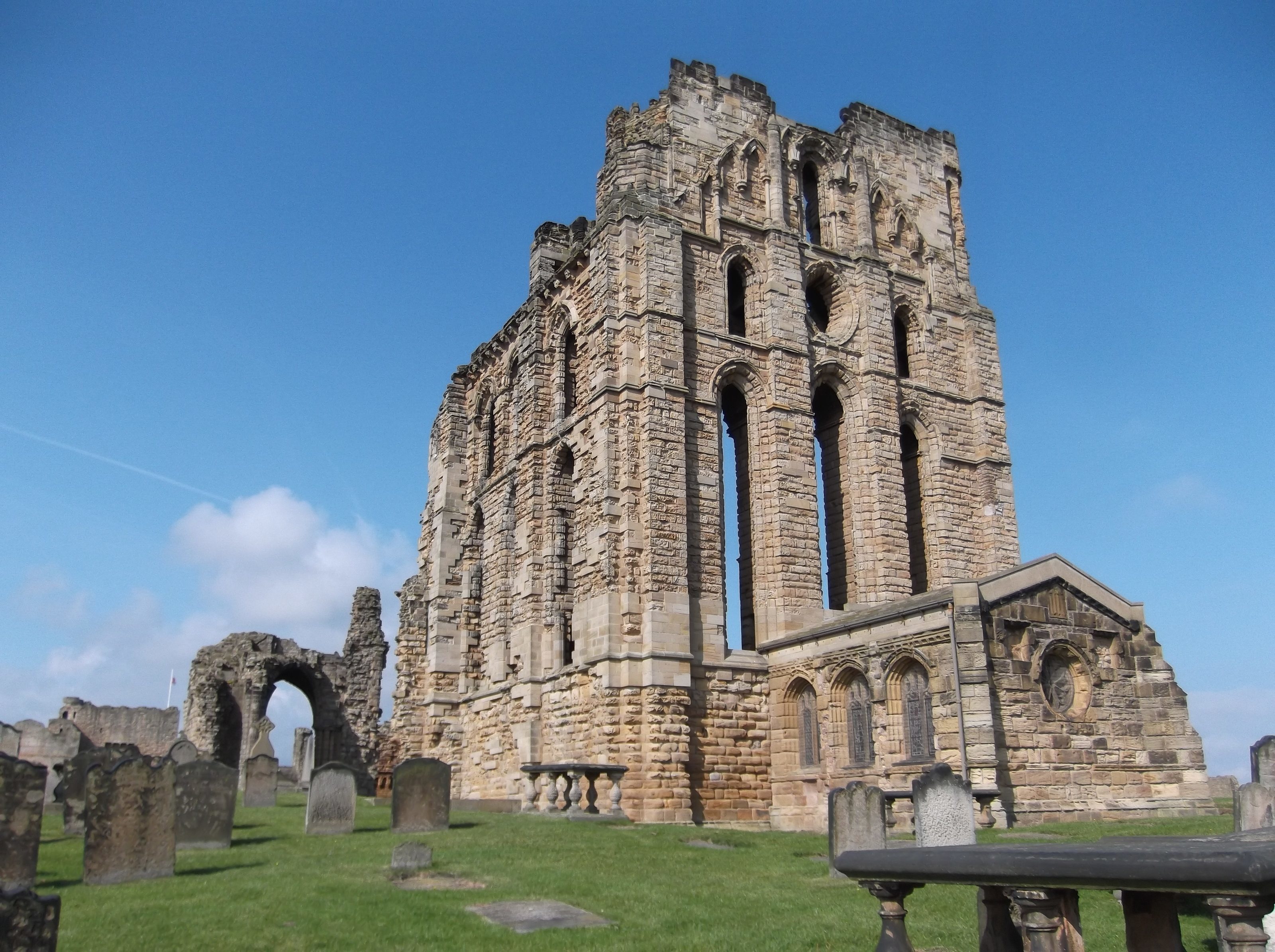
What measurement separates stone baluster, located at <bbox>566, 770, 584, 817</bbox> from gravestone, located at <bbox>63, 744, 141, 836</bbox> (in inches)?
266

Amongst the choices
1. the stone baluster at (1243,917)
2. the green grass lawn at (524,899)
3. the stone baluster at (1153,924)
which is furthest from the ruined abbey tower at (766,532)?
the stone baluster at (1243,917)

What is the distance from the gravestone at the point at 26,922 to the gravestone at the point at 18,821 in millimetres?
5647

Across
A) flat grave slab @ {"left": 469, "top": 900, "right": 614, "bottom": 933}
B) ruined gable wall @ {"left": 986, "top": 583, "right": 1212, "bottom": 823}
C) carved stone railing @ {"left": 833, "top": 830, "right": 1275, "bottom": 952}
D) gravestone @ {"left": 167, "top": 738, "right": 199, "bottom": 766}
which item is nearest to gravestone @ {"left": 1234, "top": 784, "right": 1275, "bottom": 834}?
carved stone railing @ {"left": 833, "top": 830, "right": 1275, "bottom": 952}

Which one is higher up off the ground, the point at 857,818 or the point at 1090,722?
the point at 1090,722

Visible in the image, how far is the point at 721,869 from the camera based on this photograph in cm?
1135

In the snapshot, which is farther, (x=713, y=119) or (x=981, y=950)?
(x=713, y=119)

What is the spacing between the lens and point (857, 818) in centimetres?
1002

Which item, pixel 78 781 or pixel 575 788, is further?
pixel 78 781

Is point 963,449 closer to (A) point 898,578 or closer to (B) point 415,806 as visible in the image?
(A) point 898,578

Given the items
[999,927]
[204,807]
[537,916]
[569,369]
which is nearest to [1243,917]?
[999,927]

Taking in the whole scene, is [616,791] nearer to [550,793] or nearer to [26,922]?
[550,793]

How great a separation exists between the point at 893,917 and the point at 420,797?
10.9 meters

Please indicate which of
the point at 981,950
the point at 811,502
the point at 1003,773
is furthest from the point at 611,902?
the point at 811,502

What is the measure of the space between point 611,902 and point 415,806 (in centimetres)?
606
